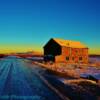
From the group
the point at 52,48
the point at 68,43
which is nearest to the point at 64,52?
the point at 52,48

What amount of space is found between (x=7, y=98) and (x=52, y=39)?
5287 cm

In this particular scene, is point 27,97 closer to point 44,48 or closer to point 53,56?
point 53,56

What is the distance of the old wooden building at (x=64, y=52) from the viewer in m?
59.8

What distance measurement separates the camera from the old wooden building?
196ft

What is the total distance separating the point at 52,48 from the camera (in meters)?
63.3

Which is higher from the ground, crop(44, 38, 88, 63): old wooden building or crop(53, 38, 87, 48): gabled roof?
crop(53, 38, 87, 48): gabled roof

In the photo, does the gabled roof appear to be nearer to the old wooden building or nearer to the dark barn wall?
the old wooden building

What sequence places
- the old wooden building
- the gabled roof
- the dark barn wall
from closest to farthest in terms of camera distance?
1. the old wooden building
2. the dark barn wall
3. the gabled roof

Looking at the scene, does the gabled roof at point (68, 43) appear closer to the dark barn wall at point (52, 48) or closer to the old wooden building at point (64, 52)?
the old wooden building at point (64, 52)

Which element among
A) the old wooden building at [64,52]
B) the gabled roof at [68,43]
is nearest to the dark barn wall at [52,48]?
the old wooden building at [64,52]

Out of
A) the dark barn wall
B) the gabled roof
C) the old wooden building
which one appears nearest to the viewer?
the old wooden building

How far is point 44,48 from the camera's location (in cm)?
6688

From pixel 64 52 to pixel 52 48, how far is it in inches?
181

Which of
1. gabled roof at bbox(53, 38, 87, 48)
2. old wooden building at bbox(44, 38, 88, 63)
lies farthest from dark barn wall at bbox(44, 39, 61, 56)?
gabled roof at bbox(53, 38, 87, 48)
